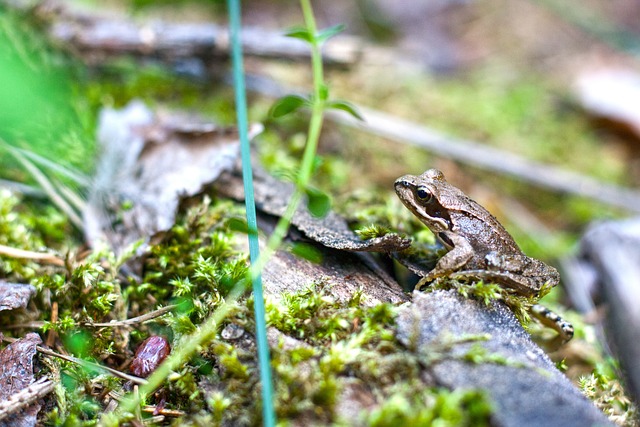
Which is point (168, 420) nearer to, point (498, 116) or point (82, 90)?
point (82, 90)

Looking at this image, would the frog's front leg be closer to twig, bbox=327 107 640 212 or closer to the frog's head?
the frog's head

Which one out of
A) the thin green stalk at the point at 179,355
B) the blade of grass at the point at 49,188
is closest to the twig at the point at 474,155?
the blade of grass at the point at 49,188

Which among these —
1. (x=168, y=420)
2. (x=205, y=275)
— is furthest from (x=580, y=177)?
(x=168, y=420)

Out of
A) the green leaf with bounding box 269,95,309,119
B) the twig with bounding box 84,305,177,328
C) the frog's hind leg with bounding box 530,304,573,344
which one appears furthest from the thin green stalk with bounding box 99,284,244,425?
the frog's hind leg with bounding box 530,304,573,344

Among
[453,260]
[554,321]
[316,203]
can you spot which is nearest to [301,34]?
[316,203]

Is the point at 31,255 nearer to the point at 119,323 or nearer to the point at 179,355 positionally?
the point at 119,323

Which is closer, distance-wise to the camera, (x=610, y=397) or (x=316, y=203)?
(x=316, y=203)

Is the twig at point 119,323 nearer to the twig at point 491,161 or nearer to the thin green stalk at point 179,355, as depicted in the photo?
the thin green stalk at point 179,355
